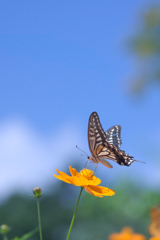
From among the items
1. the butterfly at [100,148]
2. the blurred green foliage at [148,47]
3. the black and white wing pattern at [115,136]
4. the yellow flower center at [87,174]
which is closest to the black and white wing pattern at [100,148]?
the butterfly at [100,148]

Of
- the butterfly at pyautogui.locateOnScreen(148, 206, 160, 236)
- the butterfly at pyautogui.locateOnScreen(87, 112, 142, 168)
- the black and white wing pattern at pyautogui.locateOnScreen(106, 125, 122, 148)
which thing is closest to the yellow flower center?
the butterfly at pyautogui.locateOnScreen(87, 112, 142, 168)

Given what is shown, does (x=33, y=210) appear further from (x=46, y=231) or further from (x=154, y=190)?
(x=154, y=190)

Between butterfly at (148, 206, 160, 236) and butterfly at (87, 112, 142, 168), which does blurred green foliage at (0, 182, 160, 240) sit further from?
butterfly at (148, 206, 160, 236)

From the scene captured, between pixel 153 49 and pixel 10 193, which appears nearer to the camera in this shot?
pixel 10 193

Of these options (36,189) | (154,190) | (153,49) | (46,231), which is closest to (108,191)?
(36,189)

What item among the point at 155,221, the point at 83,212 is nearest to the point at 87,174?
the point at 155,221
